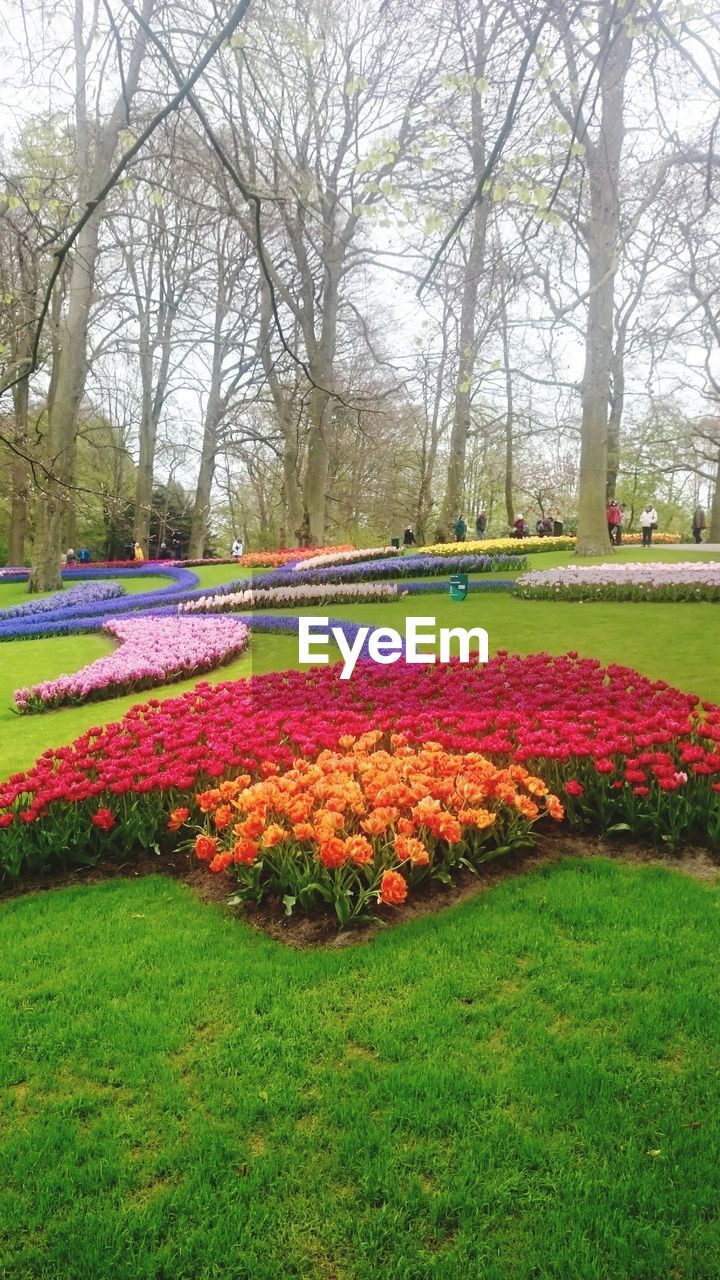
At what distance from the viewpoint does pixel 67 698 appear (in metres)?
7.16

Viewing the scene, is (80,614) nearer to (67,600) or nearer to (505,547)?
(67,600)

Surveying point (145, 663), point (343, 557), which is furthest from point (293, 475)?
point (145, 663)

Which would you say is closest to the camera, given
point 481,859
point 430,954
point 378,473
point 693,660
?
point 430,954

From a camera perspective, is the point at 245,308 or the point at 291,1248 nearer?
the point at 291,1248

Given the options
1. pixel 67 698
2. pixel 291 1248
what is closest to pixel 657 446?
pixel 67 698

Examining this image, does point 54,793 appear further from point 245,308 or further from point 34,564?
point 245,308

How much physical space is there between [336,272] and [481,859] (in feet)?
66.0

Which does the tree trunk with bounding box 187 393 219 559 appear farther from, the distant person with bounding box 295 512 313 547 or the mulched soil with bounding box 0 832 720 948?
the mulched soil with bounding box 0 832 720 948

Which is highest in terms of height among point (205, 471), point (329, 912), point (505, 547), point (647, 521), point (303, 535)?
point (205, 471)

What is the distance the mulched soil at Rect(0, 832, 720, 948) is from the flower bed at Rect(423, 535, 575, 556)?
47.1 ft

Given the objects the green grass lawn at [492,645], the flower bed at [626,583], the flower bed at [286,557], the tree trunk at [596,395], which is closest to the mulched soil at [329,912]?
the green grass lawn at [492,645]

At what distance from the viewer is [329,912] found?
3281 mm

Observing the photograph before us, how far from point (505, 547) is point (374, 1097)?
58.3 ft

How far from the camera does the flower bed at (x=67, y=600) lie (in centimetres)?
1381
